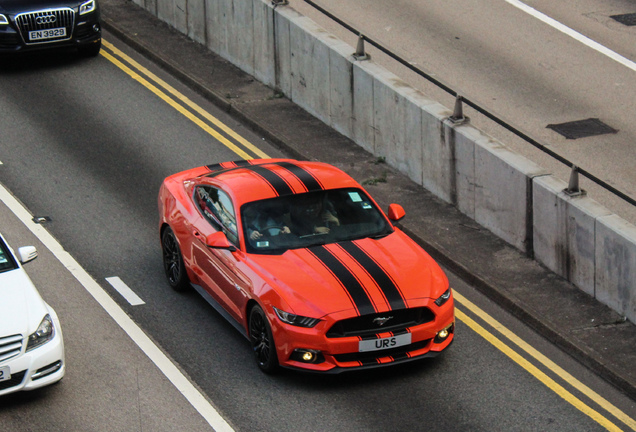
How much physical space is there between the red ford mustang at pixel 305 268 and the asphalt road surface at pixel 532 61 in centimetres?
512

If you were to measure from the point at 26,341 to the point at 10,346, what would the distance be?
14 cm

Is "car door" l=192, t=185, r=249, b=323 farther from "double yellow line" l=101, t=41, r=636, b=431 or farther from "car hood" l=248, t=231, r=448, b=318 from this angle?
"double yellow line" l=101, t=41, r=636, b=431

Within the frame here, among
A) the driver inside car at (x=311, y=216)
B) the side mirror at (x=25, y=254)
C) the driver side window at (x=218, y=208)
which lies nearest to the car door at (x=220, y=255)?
the driver side window at (x=218, y=208)

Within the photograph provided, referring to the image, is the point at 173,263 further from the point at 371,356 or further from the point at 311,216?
the point at 371,356

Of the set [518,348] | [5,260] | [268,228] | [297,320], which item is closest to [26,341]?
[5,260]

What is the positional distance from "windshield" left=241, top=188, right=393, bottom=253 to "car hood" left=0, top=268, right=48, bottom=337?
2198mm

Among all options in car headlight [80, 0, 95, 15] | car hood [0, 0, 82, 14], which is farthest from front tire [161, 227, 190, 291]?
car headlight [80, 0, 95, 15]

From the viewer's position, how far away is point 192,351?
35.6 ft

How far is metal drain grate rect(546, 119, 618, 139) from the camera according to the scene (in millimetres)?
17266

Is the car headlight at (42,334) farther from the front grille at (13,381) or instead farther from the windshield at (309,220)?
the windshield at (309,220)

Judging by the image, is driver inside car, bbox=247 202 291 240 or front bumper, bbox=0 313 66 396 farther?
driver inside car, bbox=247 202 291 240

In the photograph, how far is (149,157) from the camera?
52.8 ft

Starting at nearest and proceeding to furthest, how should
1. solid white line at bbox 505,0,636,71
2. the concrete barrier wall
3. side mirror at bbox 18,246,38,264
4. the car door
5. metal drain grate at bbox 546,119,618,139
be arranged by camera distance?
side mirror at bbox 18,246,38,264, the car door, the concrete barrier wall, metal drain grate at bbox 546,119,618,139, solid white line at bbox 505,0,636,71

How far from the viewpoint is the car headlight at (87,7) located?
64.3 ft
